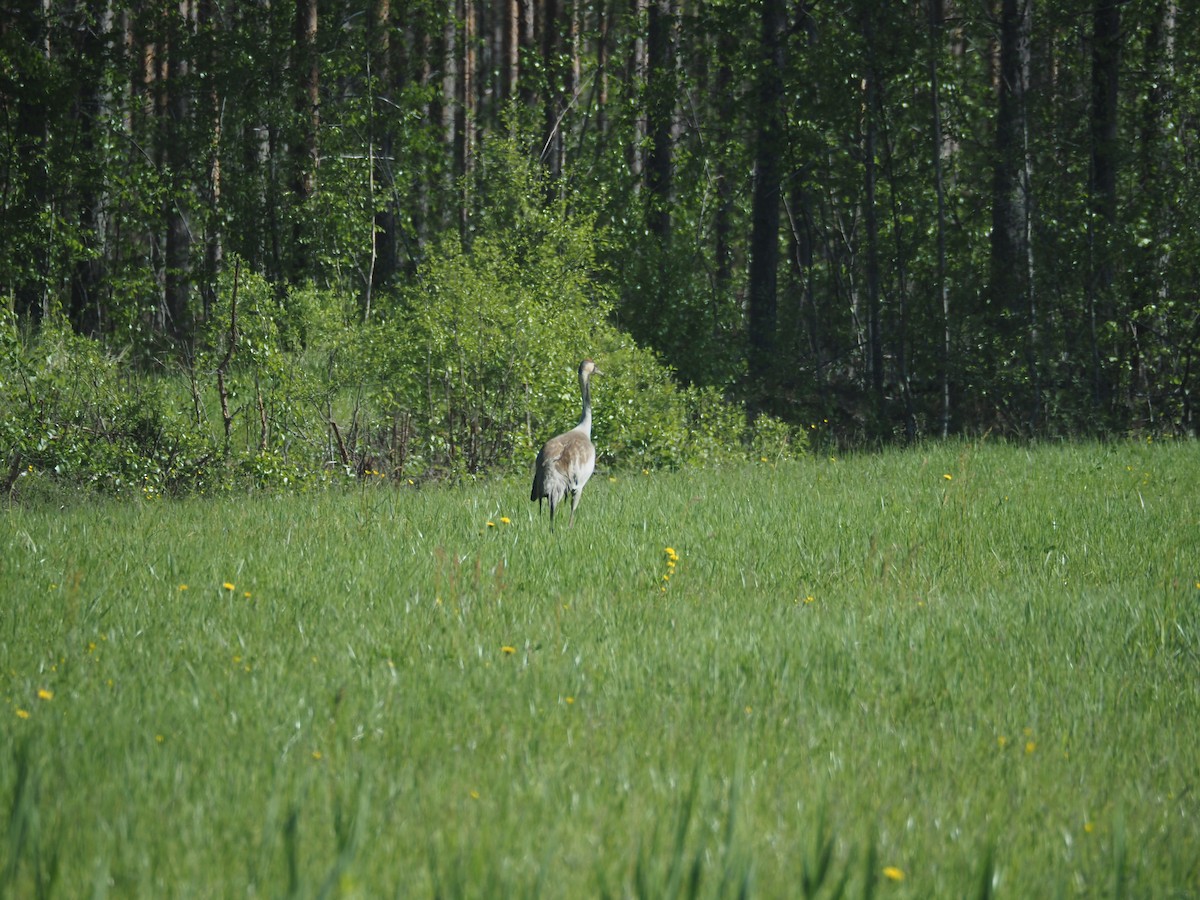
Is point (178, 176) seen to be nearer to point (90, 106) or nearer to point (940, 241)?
point (90, 106)

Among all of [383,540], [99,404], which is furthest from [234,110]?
[383,540]

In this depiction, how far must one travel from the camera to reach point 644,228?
21438 millimetres

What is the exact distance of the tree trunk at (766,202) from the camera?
20.5 m

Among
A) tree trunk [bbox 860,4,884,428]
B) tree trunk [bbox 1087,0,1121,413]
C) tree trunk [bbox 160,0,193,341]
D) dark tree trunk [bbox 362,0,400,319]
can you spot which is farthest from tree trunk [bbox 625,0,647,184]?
tree trunk [bbox 160,0,193,341]

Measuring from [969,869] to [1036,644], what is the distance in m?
2.95

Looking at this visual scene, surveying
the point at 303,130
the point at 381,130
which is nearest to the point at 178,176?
the point at 303,130

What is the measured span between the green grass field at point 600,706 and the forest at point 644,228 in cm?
→ 521

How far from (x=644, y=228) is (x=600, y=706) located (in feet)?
56.7

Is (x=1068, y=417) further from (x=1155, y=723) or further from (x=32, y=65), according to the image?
(x=32, y=65)

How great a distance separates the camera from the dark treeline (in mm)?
17812

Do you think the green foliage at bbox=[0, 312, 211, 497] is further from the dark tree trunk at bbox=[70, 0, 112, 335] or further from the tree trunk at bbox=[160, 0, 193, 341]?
the tree trunk at bbox=[160, 0, 193, 341]

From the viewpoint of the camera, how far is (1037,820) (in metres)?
4.07

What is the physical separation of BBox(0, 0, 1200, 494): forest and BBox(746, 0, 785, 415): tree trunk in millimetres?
60

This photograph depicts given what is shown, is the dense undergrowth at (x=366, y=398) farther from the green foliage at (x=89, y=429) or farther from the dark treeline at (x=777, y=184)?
the dark treeline at (x=777, y=184)
